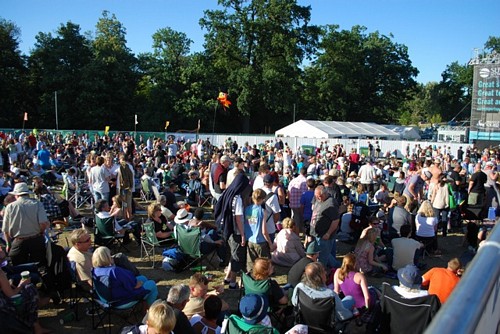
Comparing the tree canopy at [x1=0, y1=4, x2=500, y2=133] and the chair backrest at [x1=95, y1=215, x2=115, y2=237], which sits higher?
the tree canopy at [x1=0, y1=4, x2=500, y2=133]

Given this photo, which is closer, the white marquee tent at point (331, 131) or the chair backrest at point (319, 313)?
the chair backrest at point (319, 313)

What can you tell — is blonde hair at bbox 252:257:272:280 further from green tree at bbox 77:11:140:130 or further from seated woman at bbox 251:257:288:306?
green tree at bbox 77:11:140:130

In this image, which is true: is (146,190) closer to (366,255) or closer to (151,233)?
(151,233)

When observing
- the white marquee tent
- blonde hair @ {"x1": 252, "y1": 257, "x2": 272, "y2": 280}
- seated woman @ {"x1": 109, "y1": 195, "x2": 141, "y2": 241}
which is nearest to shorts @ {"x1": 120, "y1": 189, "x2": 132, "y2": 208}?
seated woman @ {"x1": 109, "y1": 195, "x2": 141, "y2": 241}

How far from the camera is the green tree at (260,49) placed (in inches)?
1708

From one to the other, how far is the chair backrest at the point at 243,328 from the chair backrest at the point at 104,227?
4227mm

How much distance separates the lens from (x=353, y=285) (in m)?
4.87

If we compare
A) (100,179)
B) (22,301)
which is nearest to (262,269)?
(22,301)

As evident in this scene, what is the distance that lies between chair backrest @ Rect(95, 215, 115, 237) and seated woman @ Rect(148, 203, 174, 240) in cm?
68

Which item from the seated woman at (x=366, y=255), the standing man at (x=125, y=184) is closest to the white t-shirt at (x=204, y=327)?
the seated woman at (x=366, y=255)

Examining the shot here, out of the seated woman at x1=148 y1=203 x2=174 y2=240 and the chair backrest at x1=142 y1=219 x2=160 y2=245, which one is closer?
the chair backrest at x1=142 y1=219 x2=160 y2=245

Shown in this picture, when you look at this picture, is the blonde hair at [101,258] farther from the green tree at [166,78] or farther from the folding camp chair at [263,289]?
the green tree at [166,78]

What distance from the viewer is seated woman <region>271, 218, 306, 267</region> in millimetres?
6448

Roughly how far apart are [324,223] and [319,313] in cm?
240
